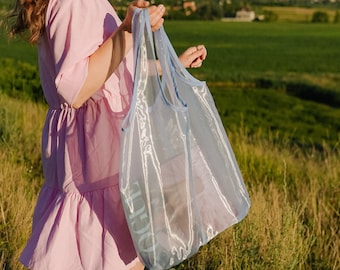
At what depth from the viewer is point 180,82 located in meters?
1.89

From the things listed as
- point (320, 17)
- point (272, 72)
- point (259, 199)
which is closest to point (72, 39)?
point (259, 199)

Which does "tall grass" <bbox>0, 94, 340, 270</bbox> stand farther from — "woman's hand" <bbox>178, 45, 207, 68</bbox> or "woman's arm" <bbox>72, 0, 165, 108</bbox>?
"woman's arm" <bbox>72, 0, 165, 108</bbox>

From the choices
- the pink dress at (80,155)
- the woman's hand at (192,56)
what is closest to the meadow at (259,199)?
the woman's hand at (192,56)

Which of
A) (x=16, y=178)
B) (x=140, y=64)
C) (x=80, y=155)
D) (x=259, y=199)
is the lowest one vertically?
(x=16, y=178)

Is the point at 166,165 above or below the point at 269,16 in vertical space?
above

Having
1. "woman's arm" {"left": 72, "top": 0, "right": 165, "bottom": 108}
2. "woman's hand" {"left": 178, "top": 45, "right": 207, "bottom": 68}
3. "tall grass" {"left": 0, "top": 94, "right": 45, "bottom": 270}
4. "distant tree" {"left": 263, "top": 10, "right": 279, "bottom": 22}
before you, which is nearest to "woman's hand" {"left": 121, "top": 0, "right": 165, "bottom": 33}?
"woman's arm" {"left": 72, "top": 0, "right": 165, "bottom": 108}

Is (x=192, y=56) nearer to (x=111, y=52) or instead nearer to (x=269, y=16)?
(x=111, y=52)

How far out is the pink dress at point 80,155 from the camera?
1.82 metres

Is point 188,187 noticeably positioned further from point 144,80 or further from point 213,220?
point 144,80

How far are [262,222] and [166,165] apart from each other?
4.53 feet

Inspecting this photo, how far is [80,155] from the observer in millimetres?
1897

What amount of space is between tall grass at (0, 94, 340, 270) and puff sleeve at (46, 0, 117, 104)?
3.51ft

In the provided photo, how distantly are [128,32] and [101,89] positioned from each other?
161 mm

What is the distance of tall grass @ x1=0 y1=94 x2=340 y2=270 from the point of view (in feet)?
9.11
